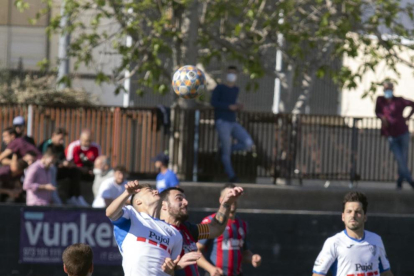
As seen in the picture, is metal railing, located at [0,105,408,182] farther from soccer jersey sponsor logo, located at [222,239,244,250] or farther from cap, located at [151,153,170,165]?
soccer jersey sponsor logo, located at [222,239,244,250]

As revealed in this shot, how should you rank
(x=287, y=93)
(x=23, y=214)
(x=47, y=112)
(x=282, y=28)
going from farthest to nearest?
(x=287, y=93), (x=282, y=28), (x=47, y=112), (x=23, y=214)

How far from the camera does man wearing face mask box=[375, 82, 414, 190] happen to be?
15.6 meters

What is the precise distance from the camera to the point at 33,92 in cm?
1966

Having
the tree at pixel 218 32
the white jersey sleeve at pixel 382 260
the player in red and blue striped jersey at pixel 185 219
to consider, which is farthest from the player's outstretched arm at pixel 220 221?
the tree at pixel 218 32

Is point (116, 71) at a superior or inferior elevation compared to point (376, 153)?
superior

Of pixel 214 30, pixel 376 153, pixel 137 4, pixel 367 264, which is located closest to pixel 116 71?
pixel 137 4

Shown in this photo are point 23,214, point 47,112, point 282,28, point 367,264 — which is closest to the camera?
point 367,264

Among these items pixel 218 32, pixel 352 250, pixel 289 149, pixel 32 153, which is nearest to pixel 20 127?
pixel 32 153

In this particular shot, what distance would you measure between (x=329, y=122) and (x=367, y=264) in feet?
27.7

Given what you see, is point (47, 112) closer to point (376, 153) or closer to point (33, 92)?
point (33, 92)

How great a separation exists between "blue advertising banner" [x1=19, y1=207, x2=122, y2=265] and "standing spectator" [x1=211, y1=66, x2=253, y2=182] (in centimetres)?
357

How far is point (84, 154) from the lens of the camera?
1467 cm

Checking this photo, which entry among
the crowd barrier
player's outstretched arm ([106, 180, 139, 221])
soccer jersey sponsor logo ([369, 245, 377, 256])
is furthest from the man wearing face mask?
player's outstretched arm ([106, 180, 139, 221])

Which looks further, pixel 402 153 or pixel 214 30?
pixel 214 30
